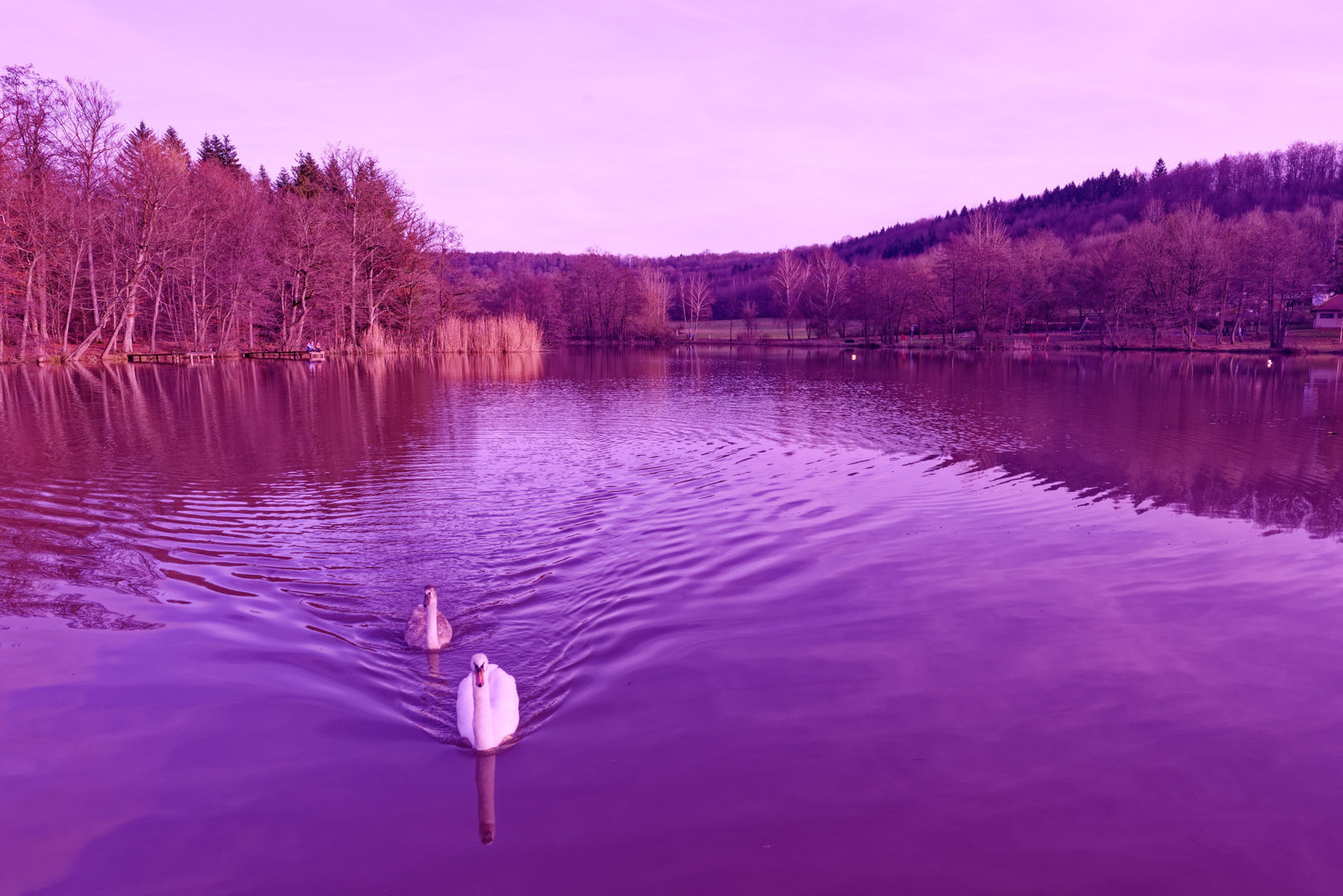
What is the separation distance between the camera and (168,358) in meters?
48.3

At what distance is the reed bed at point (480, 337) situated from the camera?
6278 centimetres

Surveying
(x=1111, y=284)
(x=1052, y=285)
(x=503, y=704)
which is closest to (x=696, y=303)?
(x=1052, y=285)

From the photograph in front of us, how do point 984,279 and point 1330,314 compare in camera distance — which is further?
Result: point 984,279

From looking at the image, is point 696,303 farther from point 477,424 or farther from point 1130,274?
point 477,424

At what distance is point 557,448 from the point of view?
17094mm

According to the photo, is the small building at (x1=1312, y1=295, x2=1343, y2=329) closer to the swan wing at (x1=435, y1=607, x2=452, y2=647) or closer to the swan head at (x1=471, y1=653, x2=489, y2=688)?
the swan wing at (x1=435, y1=607, x2=452, y2=647)

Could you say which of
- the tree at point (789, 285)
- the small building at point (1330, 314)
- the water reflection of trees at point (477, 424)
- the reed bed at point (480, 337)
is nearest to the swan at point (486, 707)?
the water reflection of trees at point (477, 424)

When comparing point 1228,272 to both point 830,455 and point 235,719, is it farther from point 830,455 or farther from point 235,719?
point 235,719

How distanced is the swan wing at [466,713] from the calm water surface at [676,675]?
157 mm

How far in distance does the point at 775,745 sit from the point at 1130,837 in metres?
2.23

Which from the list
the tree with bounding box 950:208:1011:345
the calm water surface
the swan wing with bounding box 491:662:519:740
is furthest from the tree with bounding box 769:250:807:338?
the swan wing with bounding box 491:662:519:740

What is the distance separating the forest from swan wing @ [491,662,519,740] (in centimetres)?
4581

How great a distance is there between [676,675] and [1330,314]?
90673mm

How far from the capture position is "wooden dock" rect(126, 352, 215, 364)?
45.8 m
